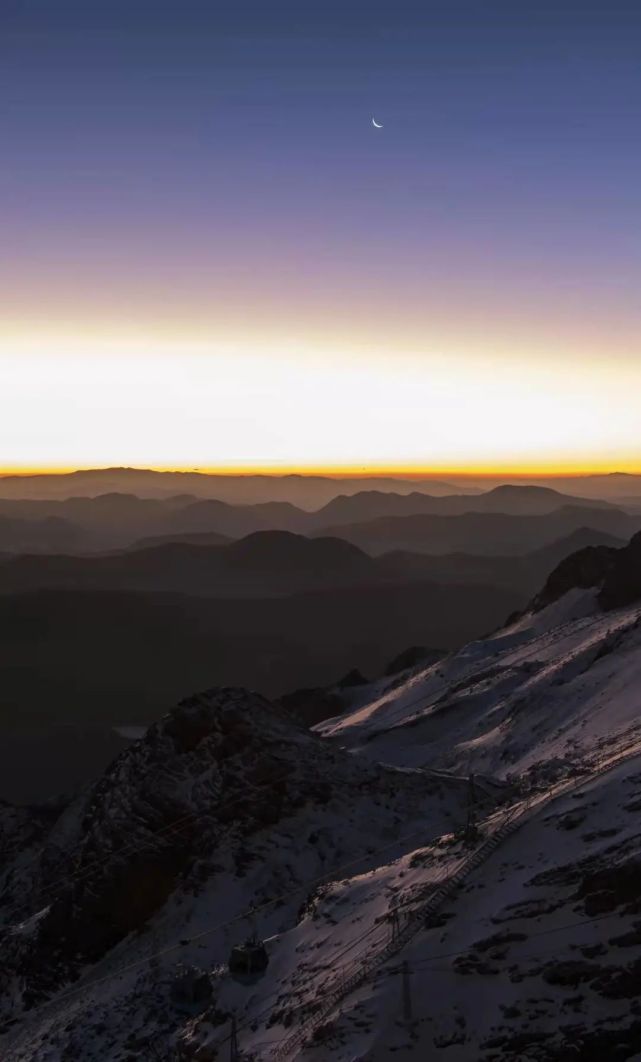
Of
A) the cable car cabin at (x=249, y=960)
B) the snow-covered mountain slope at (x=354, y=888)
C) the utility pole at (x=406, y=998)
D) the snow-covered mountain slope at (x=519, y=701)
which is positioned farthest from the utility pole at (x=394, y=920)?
the snow-covered mountain slope at (x=519, y=701)

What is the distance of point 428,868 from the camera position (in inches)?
853

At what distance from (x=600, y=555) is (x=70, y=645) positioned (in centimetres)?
11668

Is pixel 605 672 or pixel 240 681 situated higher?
pixel 605 672

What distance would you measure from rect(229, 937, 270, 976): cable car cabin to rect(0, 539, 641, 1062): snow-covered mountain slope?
264 mm

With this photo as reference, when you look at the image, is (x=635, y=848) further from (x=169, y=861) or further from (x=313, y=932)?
(x=169, y=861)

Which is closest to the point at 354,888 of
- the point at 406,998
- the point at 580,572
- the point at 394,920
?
the point at 394,920

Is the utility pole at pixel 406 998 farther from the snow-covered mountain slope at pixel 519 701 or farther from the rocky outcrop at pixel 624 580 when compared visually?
the rocky outcrop at pixel 624 580

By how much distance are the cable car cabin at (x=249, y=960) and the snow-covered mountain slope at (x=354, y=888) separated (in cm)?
26

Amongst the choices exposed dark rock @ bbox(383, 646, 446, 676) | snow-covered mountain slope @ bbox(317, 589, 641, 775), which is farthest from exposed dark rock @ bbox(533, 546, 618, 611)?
exposed dark rock @ bbox(383, 646, 446, 676)

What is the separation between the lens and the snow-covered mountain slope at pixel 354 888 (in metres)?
15.5

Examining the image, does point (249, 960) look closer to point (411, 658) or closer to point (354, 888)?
point (354, 888)

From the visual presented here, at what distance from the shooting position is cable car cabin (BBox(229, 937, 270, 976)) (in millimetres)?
20844

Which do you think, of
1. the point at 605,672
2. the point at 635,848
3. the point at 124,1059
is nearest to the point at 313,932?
the point at 124,1059

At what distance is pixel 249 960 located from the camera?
2088 centimetres
